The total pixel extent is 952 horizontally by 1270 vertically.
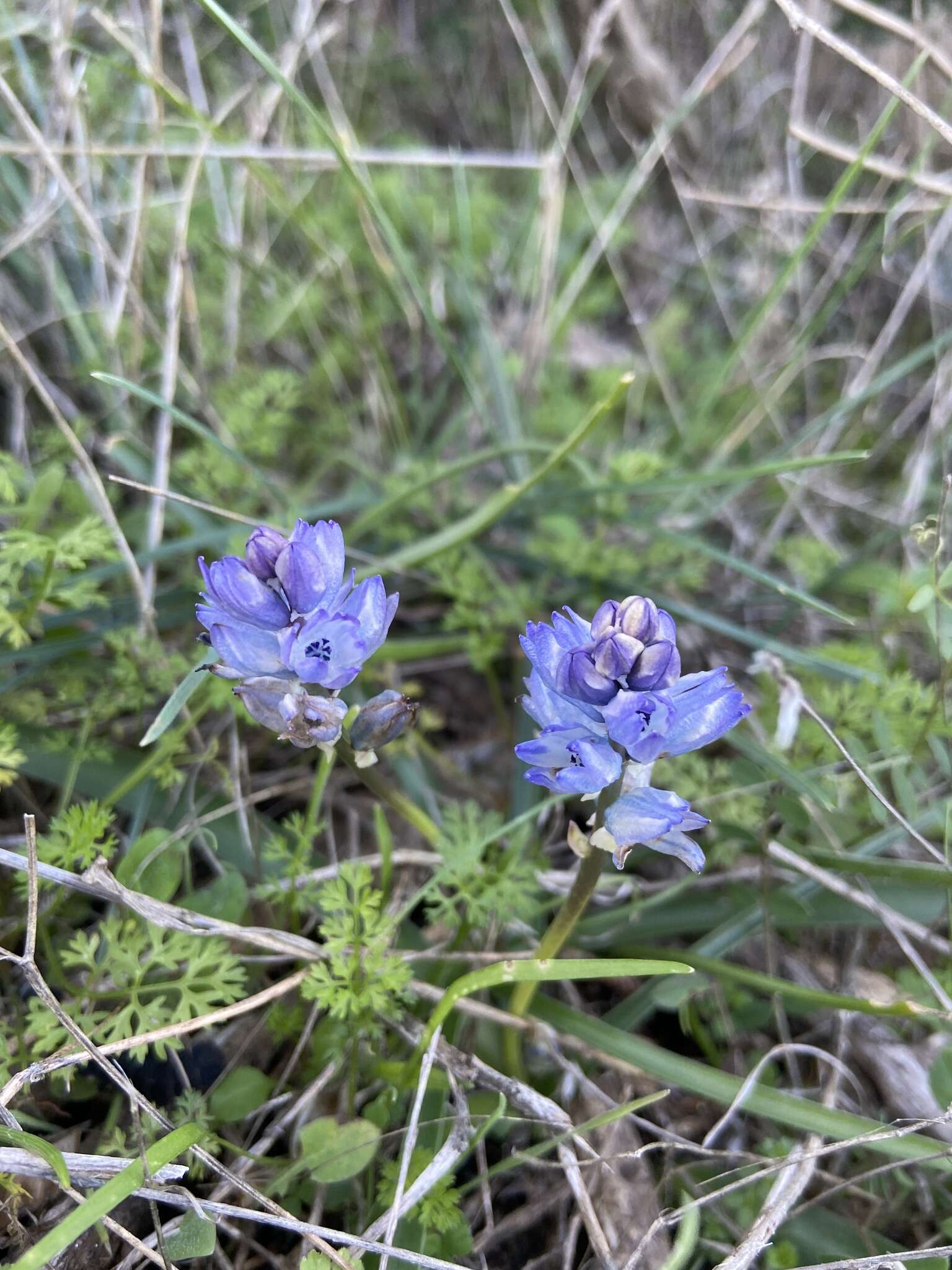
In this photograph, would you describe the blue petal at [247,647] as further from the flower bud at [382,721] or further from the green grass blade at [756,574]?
the green grass blade at [756,574]

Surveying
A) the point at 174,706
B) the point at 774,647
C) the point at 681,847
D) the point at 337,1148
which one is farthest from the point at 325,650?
the point at 774,647

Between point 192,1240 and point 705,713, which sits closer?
point 705,713

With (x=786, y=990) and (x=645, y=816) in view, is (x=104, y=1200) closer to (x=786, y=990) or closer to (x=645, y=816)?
(x=645, y=816)

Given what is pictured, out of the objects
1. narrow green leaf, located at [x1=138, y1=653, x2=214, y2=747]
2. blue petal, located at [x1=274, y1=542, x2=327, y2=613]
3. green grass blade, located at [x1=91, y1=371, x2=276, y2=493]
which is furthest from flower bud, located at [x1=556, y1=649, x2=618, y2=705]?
green grass blade, located at [x1=91, y1=371, x2=276, y2=493]

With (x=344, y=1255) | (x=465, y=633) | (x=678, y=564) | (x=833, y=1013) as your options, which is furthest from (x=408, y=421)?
(x=344, y=1255)

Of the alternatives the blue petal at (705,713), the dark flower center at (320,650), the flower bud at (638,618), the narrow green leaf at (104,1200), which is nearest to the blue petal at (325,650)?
the dark flower center at (320,650)
